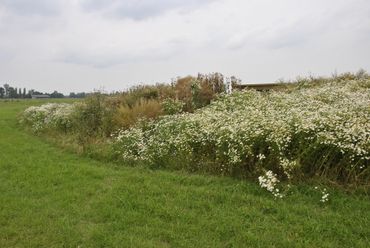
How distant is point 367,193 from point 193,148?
2.80 metres

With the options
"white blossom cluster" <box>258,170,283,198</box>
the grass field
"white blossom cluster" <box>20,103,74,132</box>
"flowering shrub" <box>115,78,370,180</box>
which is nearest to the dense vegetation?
"flowering shrub" <box>115,78,370,180</box>

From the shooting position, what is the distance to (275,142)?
5246 millimetres

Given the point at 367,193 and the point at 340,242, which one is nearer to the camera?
the point at 340,242

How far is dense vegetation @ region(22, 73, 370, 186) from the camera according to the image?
497 cm

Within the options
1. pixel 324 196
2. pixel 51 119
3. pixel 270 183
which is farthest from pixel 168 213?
pixel 51 119

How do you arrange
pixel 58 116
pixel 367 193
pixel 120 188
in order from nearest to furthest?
pixel 367 193, pixel 120 188, pixel 58 116

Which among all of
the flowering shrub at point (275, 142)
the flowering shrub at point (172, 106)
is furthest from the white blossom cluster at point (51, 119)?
the flowering shrub at point (275, 142)

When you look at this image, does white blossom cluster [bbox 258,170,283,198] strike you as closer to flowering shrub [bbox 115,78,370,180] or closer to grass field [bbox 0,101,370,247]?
grass field [bbox 0,101,370,247]

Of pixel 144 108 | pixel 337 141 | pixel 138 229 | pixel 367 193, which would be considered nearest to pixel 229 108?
pixel 144 108

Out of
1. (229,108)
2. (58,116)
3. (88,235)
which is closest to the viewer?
(88,235)

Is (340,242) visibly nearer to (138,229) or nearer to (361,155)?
(361,155)

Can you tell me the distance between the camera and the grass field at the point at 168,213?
373cm

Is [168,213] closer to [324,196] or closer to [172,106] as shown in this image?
[324,196]

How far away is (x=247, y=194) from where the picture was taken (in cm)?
476
